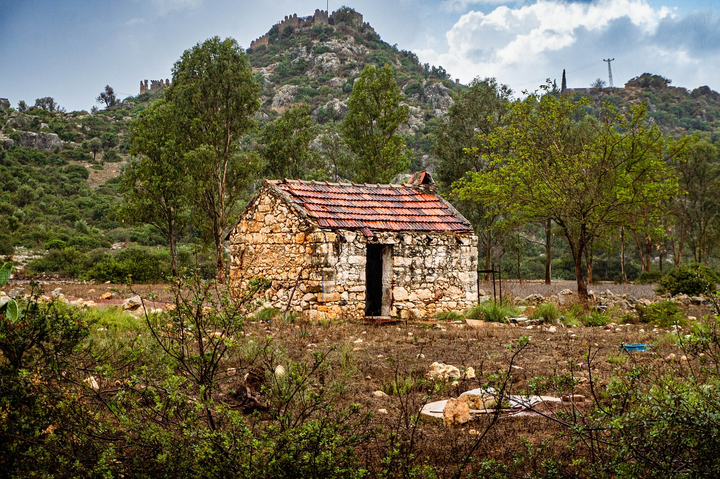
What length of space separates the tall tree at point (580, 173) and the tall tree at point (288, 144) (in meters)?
14.4

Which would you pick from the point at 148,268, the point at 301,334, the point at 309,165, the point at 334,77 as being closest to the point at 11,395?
the point at 301,334

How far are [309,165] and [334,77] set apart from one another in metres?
75.1

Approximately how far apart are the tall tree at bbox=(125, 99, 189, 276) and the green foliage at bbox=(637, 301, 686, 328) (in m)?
19.6

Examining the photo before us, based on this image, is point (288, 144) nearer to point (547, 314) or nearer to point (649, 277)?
point (547, 314)

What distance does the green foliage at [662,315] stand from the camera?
11.8m

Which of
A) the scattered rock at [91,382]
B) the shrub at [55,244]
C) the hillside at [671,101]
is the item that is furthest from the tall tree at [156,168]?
the hillside at [671,101]

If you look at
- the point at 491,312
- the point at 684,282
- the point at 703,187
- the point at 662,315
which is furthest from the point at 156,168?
the point at 703,187

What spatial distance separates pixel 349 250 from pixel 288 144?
1920 centimetres

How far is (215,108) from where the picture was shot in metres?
25.5

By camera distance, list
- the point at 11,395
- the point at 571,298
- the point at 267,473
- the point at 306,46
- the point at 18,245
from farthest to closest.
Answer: the point at 306,46 → the point at 18,245 → the point at 571,298 → the point at 11,395 → the point at 267,473

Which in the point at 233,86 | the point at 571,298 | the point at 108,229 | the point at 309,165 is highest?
the point at 233,86

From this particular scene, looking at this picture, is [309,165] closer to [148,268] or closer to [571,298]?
[148,268]

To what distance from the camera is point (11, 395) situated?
3793mm

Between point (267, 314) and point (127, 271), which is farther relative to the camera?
point (127, 271)
